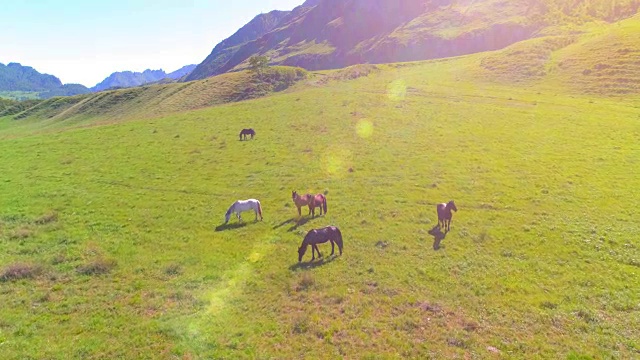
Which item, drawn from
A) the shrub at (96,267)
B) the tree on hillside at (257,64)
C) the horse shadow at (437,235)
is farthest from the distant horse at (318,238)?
the tree on hillside at (257,64)

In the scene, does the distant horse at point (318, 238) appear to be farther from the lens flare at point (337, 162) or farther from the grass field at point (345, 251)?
the lens flare at point (337, 162)

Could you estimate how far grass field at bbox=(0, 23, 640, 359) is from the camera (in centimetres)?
1498

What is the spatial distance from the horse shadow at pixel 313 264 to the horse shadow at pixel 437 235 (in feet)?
20.2

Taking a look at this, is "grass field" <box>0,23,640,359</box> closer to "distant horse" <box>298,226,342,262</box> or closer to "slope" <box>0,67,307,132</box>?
"distant horse" <box>298,226,342,262</box>

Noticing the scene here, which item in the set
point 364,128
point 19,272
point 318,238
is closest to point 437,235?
point 318,238

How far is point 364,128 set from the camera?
176 ft

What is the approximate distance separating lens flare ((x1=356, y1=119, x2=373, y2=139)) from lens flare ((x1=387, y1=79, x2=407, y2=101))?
685 inches

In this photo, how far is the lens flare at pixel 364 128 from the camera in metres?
50.7

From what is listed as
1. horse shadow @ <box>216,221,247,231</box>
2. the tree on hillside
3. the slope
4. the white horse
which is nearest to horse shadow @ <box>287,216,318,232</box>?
the white horse

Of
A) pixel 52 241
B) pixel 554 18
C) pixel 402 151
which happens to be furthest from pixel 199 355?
pixel 554 18

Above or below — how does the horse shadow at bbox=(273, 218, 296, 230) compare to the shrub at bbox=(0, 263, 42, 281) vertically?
below

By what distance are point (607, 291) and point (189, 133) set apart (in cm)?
5522

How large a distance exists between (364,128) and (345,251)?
1337 inches

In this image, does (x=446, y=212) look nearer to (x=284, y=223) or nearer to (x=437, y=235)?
(x=437, y=235)
